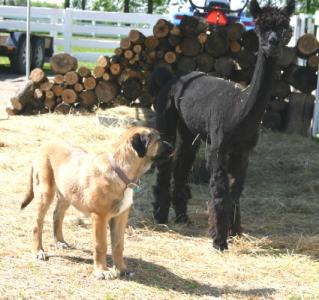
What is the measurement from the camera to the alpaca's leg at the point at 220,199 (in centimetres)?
592

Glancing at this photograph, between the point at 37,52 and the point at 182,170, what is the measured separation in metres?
13.8

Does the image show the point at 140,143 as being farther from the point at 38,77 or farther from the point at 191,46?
the point at 38,77

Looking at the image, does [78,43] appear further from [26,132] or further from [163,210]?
[163,210]

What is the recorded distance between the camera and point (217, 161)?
594cm

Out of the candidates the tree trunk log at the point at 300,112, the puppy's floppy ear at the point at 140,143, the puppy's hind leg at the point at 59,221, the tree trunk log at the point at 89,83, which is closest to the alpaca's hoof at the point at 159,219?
the puppy's hind leg at the point at 59,221

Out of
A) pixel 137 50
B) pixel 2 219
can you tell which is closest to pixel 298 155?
pixel 137 50

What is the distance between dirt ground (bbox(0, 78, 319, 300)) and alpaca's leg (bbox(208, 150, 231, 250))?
0.15m

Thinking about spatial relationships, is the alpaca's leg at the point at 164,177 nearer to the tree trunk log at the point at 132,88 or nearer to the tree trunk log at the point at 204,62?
the tree trunk log at the point at 204,62

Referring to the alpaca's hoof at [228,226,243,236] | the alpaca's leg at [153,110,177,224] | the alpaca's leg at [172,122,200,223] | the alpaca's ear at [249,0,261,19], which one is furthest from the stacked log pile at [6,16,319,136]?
the alpaca's ear at [249,0,261,19]

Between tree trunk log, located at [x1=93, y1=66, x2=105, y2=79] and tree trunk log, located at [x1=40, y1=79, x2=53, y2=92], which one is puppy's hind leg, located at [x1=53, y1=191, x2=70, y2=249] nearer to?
tree trunk log, located at [x1=93, y1=66, x2=105, y2=79]

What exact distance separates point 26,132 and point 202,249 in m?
5.79

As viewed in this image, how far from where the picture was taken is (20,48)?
1898cm

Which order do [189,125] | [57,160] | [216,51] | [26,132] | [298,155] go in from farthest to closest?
1. [216,51]
2. [26,132]
3. [298,155]
4. [189,125]
5. [57,160]

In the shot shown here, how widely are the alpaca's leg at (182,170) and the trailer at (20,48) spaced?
505 inches
